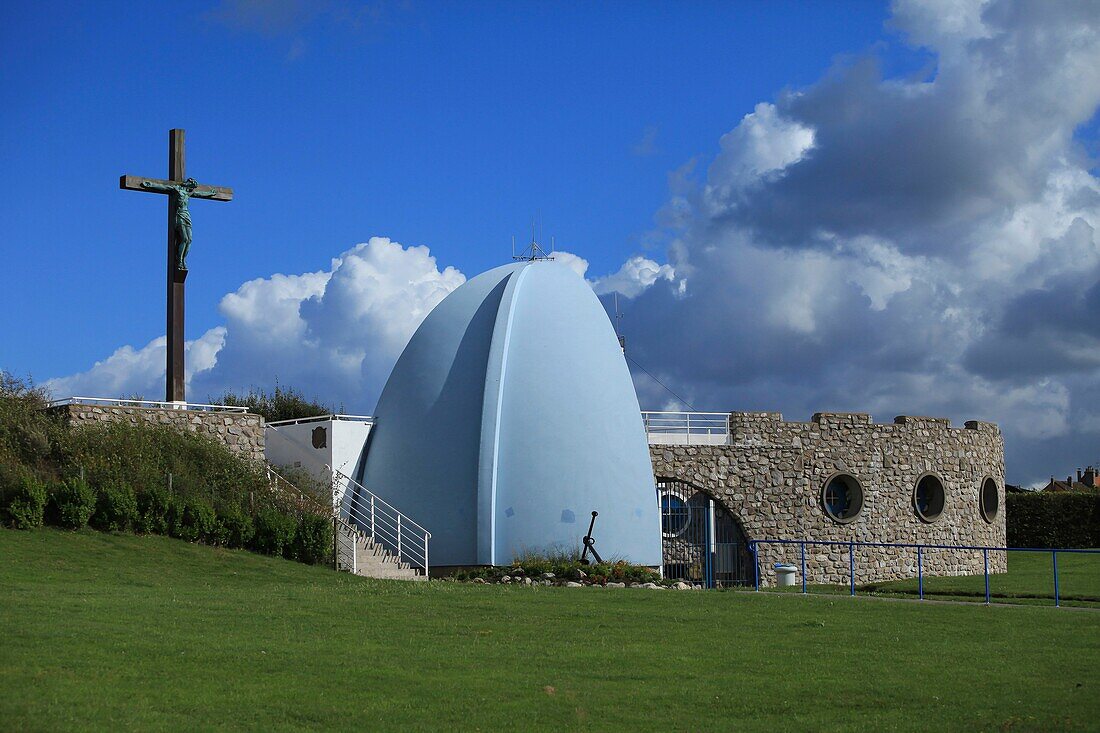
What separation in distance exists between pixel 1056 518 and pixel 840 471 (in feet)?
47.4

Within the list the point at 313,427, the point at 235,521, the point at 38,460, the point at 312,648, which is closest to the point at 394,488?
the point at 313,427

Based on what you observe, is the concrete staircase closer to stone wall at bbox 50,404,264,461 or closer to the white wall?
the white wall

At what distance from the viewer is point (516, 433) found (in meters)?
22.8

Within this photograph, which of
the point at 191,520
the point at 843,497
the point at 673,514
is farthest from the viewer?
the point at 843,497

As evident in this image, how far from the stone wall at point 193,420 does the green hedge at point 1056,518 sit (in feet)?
85.4

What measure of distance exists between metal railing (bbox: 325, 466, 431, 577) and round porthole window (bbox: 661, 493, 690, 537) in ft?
20.9

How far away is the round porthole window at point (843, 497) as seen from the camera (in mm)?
28562

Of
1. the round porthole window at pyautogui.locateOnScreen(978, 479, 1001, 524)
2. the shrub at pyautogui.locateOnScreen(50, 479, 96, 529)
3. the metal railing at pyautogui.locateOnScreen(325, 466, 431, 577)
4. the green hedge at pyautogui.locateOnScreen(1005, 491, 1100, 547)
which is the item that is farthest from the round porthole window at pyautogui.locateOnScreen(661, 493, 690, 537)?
the green hedge at pyautogui.locateOnScreen(1005, 491, 1100, 547)

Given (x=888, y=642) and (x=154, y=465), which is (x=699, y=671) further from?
(x=154, y=465)

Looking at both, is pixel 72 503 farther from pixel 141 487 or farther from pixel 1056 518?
pixel 1056 518

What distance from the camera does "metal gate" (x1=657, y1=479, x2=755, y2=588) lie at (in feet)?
88.1

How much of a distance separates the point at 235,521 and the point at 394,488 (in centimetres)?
434

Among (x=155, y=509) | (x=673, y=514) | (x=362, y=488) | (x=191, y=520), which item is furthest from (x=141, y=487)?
(x=673, y=514)

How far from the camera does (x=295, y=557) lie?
814 inches
